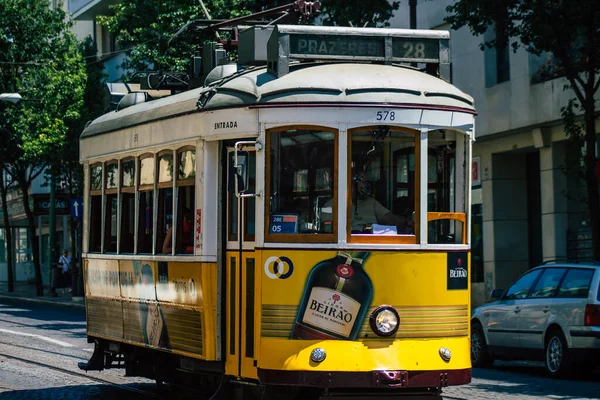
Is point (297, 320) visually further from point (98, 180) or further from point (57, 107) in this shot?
point (57, 107)

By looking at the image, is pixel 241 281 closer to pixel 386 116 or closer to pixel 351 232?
pixel 351 232

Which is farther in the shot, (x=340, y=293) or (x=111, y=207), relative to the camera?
(x=111, y=207)

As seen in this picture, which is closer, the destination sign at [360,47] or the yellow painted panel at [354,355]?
the yellow painted panel at [354,355]

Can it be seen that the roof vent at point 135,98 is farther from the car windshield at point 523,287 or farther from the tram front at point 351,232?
the car windshield at point 523,287

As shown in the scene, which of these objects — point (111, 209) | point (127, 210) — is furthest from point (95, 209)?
point (127, 210)

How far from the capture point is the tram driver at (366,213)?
988cm

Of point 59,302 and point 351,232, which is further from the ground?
point 351,232

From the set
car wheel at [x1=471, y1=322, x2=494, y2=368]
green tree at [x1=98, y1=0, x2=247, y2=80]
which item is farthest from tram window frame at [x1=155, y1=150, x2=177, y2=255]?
green tree at [x1=98, y1=0, x2=247, y2=80]

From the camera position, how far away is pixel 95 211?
536 inches

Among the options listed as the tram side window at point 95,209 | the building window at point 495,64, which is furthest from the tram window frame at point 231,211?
the building window at point 495,64

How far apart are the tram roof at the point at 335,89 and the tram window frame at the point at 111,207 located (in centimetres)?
242

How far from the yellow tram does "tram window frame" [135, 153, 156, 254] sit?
2.97 feet

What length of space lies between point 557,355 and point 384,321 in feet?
23.2

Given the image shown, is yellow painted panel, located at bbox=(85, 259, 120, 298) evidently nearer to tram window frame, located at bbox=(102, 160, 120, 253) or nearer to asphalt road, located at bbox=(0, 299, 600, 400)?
tram window frame, located at bbox=(102, 160, 120, 253)
